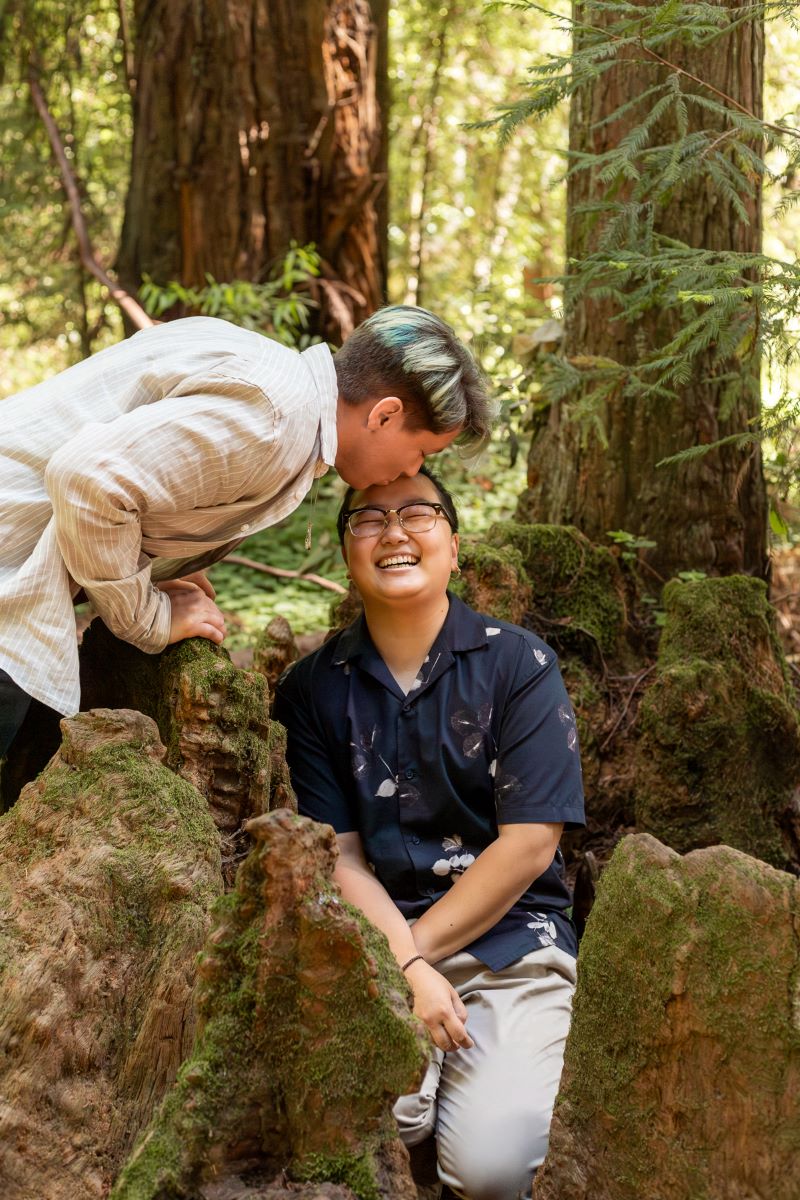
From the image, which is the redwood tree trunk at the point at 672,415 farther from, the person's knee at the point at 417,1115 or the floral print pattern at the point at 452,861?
the person's knee at the point at 417,1115

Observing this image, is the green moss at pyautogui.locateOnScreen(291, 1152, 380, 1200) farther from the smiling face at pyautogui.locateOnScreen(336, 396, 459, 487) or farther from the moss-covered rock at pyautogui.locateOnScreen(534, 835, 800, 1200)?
the smiling face at pyautogui.locateOnScreen(336, 396, 459, 487)

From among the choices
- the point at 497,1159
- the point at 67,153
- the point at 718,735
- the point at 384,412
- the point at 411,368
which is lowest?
the point at 497,1159

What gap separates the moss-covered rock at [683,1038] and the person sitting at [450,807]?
50 cm

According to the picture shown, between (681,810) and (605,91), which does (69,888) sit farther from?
(605,91)

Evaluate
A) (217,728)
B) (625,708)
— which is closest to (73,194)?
(625,708)

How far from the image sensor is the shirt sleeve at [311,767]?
275cm

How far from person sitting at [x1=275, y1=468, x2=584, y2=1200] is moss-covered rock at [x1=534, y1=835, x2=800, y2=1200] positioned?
498mm

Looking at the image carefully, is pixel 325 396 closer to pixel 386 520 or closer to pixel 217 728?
pixel 386 520

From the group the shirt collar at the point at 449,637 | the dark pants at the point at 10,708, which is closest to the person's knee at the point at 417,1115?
the shirt collar at the point at 449,637

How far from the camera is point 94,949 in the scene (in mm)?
1950

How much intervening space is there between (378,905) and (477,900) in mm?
220

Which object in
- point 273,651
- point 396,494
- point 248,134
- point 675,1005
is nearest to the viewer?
point 675,1005

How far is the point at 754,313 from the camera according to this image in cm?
336

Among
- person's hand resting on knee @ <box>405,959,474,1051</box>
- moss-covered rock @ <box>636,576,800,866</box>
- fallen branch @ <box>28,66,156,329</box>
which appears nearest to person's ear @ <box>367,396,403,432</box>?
moss-covered rock @ <box>636,576,800,866</box>
